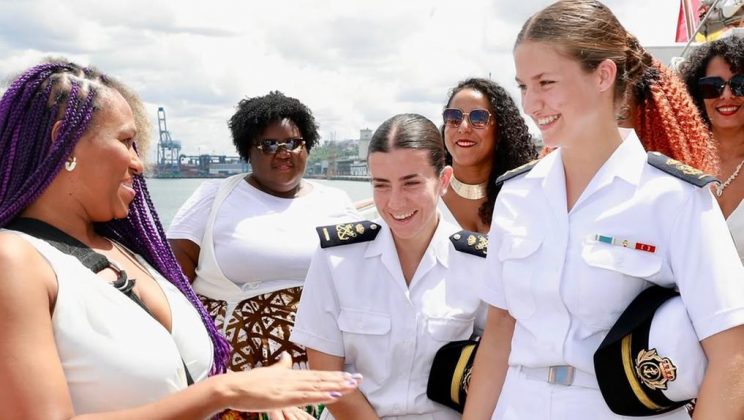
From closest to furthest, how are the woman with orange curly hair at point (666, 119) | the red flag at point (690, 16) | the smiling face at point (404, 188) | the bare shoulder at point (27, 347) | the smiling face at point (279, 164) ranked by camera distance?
the bare shoulder at point (27, 347), the woman with orange curly hair at point (666, 119), the smiling face at point (404, 188), the smiling face at point (279, 164), the red flag at point (690, 16)

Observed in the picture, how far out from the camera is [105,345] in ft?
5.70

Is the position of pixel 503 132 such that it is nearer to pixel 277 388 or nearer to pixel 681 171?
pixel 681 171

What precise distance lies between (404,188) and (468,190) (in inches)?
47.4

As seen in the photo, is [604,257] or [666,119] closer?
[604,257]

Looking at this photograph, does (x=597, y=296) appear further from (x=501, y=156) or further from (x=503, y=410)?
(x=501, y=156)

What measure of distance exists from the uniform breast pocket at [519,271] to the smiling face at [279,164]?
192cm

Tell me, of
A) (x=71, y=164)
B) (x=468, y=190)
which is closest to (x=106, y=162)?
(x=71, y=164)

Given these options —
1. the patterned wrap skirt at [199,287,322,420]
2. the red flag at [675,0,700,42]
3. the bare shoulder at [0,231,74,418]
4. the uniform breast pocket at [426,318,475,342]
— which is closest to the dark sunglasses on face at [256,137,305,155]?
the patterned wrap skirt at [199,287,322,420]

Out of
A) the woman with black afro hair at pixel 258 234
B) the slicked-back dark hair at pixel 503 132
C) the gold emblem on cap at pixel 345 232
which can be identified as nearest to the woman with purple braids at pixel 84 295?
the gold emblem on cap at pixel 345 232

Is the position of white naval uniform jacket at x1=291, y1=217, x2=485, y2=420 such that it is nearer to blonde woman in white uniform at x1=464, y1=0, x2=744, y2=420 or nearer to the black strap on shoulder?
blonde woman in white uniform at x1=464, y1=0, x2=744, y2=420

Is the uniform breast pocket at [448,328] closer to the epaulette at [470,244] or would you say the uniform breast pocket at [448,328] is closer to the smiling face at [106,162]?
the epaulette at [470,244]

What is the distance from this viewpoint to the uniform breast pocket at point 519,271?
6.45 ft

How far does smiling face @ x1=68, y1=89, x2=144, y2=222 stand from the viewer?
1881 millimetres

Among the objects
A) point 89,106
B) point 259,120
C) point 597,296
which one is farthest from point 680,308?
point 259,120
